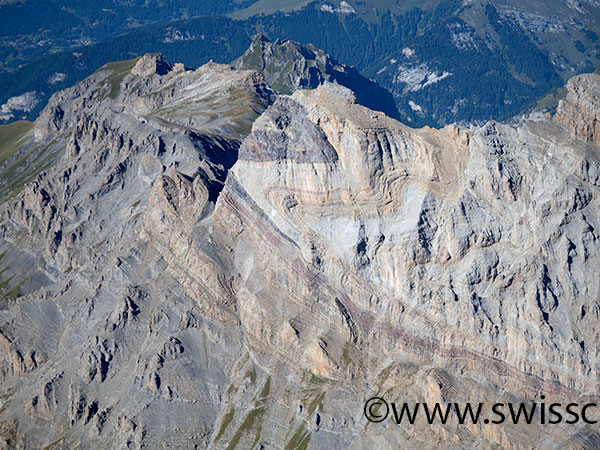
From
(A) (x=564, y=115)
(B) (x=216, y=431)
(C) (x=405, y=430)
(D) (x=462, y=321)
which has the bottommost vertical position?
(B) (x=216, y=431)

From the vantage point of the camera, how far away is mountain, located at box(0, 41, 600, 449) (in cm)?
13162

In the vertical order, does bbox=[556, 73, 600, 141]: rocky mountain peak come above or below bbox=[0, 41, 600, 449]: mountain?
above

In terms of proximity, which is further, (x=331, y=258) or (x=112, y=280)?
(x=112, y=280)

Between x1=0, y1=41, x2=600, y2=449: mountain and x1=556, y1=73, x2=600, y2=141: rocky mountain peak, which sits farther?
x1=556, y1=73, x2=600, y2=141: rocky mountain peak

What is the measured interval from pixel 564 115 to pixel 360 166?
38360 mm

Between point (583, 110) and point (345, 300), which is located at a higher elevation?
point (583, 110)

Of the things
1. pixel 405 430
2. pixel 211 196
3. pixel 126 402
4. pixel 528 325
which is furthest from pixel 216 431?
pixel 528 325

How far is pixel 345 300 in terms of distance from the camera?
14675 centimetres

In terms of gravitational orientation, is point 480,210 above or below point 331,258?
above

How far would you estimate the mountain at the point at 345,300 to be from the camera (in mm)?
131625

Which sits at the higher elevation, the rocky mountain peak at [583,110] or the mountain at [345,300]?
the rocky mountain peak at [583,110]

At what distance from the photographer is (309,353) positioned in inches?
5773

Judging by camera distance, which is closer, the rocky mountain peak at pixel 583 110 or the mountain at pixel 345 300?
the mountain at pixel 345 300

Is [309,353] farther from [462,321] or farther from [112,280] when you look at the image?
[112,280]
